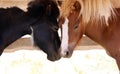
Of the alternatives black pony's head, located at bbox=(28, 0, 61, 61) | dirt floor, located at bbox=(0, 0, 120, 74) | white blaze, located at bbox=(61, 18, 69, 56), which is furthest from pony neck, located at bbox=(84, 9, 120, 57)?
dirt floor, located at bbox=(0, 0, 120, 74)

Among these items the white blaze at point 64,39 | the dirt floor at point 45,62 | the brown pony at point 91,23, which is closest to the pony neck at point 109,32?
the brown pony at point 91,23

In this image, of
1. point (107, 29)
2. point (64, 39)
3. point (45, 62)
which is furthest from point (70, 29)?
point (45, 62)

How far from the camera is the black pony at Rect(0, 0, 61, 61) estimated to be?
173 cm

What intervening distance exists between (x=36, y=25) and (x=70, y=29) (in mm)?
238

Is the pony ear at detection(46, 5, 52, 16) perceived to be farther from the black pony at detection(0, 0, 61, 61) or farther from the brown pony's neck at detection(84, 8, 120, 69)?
the brown pony's neck at detection(84, 8, 120, 69)

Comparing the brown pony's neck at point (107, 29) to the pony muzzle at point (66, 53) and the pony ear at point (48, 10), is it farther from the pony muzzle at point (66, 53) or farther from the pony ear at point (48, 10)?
the pony ear at point (48, 10)

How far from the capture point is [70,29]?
5.26ft

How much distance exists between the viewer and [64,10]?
1.60 m

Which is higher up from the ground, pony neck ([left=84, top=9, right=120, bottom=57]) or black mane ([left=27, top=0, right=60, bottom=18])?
black mane ([left=27, top=0, right=60, bottom=18])

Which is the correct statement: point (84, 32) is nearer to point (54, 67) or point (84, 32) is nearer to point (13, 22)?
point (13, 22)

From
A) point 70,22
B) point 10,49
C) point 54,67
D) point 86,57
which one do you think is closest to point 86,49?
point 86,57

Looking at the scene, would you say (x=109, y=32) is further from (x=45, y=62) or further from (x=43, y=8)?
(x=45, y=62)

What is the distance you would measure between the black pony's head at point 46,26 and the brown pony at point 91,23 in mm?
128

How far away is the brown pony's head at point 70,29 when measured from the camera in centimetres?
158
